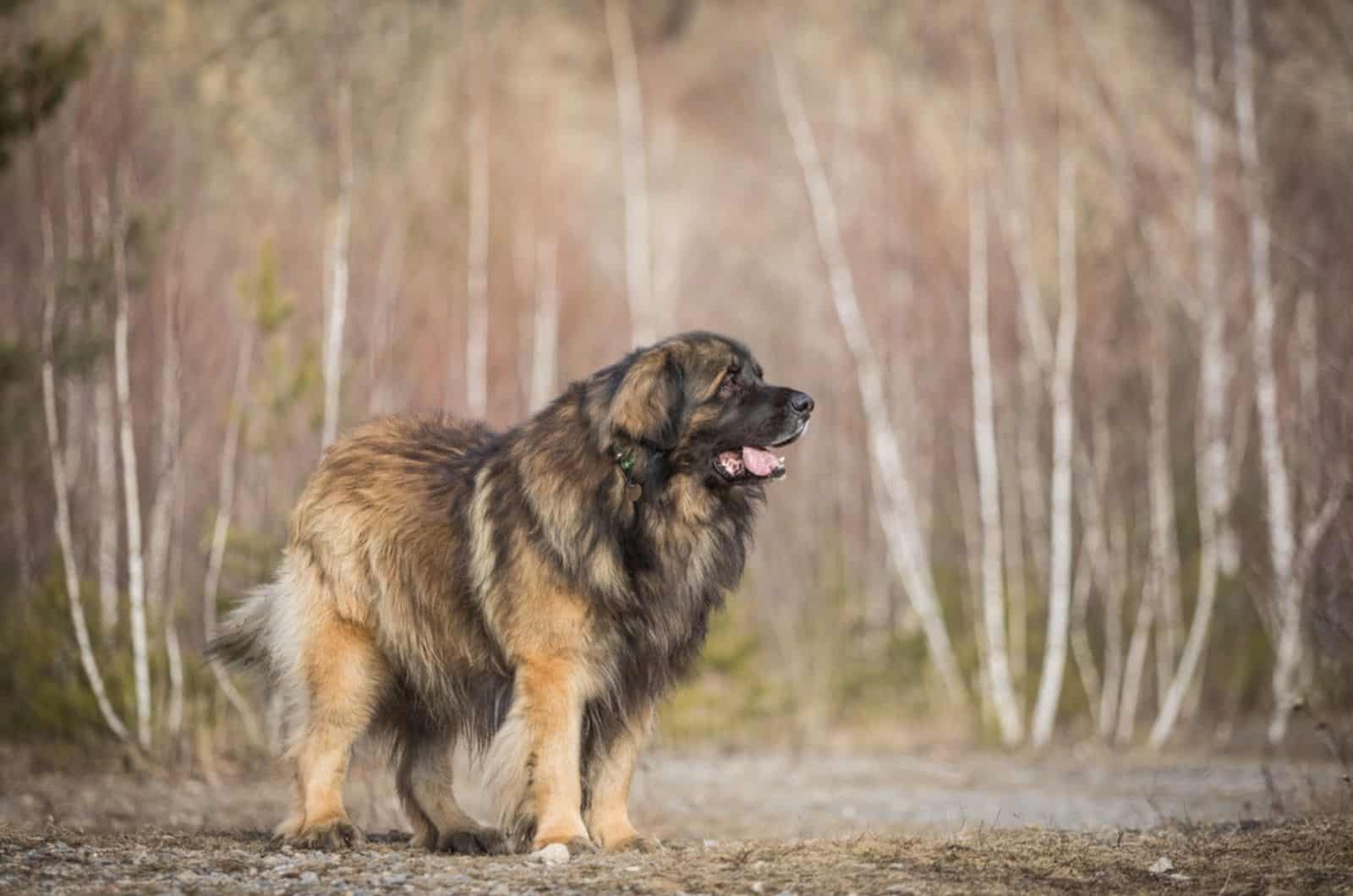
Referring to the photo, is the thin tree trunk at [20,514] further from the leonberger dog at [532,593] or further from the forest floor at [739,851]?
the leonberger dog at [532,593]

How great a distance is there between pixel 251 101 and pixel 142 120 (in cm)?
1471

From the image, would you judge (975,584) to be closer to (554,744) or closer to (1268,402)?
(1268,402)

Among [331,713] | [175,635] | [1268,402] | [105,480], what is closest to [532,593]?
[331,713]

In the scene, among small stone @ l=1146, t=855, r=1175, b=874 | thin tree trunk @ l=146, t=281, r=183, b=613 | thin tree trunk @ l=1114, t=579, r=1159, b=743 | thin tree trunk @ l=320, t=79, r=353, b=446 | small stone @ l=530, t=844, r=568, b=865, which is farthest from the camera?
thin tree trunk @ l=1114, t=579, r=1159, b=743

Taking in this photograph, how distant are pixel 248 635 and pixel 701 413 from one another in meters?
2.50

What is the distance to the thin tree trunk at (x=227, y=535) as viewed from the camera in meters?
11.0

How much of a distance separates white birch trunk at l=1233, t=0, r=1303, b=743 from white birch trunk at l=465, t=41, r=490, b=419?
7.82 meters

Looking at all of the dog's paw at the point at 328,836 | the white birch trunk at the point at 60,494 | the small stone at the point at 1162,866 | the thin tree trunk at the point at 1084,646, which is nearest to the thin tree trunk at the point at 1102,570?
the thin tree trunk at the point at 1084,646

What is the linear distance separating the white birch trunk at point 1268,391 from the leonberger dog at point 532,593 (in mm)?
7352

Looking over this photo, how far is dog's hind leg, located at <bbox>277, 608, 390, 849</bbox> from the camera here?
20.0 feet

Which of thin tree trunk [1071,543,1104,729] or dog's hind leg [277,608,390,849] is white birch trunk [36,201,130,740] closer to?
dog's hind leg [277,608,390,849]

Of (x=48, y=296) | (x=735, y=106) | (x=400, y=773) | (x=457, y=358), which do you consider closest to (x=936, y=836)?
(x=400, y=773)

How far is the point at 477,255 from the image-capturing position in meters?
15.9

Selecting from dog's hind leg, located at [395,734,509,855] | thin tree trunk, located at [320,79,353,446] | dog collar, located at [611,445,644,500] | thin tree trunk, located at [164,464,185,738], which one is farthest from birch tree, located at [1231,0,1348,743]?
thin tree trunk, located at [164,464,185,738]
